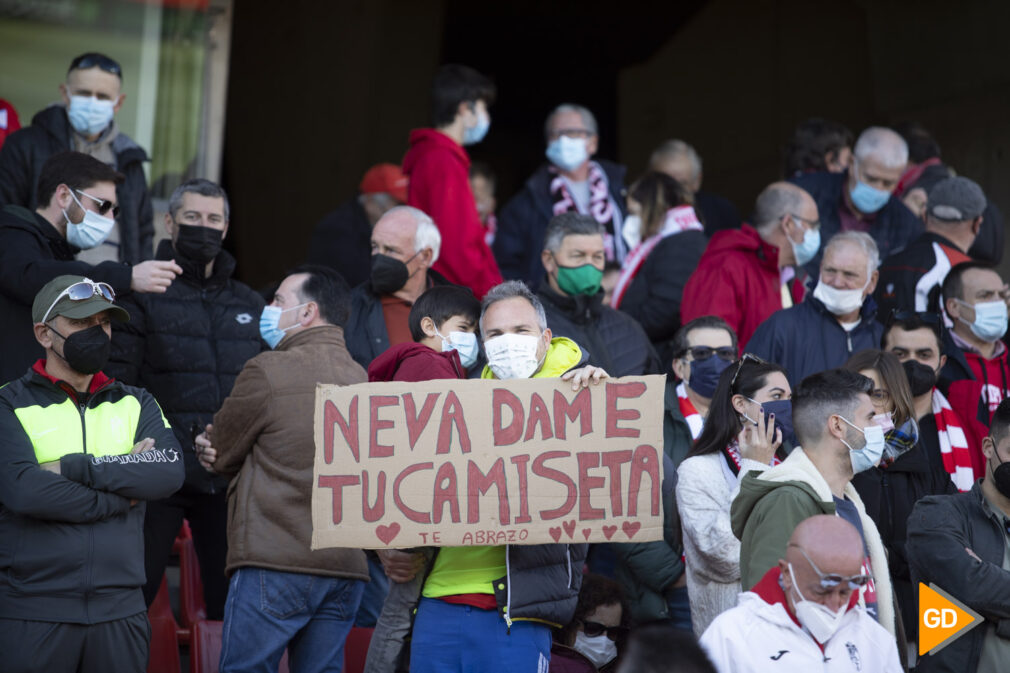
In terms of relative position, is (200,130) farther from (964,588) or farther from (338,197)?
(964,588)

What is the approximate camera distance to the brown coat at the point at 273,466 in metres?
5.22

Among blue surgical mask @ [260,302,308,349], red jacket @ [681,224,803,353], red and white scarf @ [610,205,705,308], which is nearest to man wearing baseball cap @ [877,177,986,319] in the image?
red jacket @ [681,224,803,353]

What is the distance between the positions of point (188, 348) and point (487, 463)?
6.83ft

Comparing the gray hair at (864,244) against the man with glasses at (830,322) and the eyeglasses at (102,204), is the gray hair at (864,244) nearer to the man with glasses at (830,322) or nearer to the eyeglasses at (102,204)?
the man with glasses at (830,322)

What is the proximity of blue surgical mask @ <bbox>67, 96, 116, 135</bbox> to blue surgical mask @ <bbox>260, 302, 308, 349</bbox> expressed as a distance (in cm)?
209

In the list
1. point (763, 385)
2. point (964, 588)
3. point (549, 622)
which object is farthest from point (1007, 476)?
point (549, 622)

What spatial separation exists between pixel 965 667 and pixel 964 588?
0.29 metres

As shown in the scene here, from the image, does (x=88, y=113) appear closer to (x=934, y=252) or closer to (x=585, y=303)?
(x=585, y=303)

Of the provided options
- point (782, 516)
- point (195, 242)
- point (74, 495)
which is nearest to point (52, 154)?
point (195, 242)

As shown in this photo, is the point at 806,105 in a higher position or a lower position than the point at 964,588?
higher

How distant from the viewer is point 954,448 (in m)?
6.67

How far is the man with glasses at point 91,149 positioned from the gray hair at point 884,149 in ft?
14.2

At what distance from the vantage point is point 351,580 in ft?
17.6

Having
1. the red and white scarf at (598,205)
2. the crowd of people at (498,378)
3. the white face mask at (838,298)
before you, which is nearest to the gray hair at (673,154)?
the red and white scarf at (598,205)
